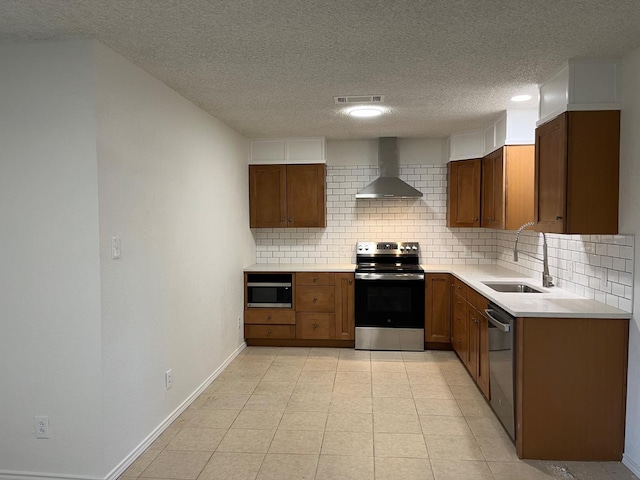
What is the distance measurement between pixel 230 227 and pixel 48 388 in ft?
8.22

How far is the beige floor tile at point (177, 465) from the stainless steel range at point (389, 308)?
257 centimetres

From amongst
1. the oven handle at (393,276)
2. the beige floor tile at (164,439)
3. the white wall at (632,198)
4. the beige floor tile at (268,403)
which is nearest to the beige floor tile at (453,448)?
the white wall at (632,198)

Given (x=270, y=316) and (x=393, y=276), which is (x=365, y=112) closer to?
(x=393, y=276)

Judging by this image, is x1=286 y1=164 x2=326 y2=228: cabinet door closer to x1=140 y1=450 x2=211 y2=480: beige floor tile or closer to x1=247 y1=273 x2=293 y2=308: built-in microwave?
x1=247 y1=273 x2=293 y2=308: built-in microwave

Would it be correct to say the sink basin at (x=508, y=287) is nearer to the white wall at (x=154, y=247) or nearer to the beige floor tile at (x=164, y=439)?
the white wall at (x=154, y=247)

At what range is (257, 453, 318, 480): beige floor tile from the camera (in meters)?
2.62

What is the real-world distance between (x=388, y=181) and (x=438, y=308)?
5.12ft

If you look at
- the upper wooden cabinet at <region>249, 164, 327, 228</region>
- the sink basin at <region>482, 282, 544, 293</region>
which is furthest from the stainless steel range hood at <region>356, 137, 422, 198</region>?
the sink basin at <region>482, 282, 544, 293</region>

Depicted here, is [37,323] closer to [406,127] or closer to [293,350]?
[293,350]

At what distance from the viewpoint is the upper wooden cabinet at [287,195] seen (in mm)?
5434

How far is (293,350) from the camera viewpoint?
16.8 feet

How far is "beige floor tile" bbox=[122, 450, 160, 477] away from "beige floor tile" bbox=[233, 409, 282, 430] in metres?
0.59

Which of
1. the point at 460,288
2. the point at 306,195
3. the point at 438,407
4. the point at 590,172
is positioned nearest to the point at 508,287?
the point at 460,288

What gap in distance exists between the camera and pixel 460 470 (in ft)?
8.75
